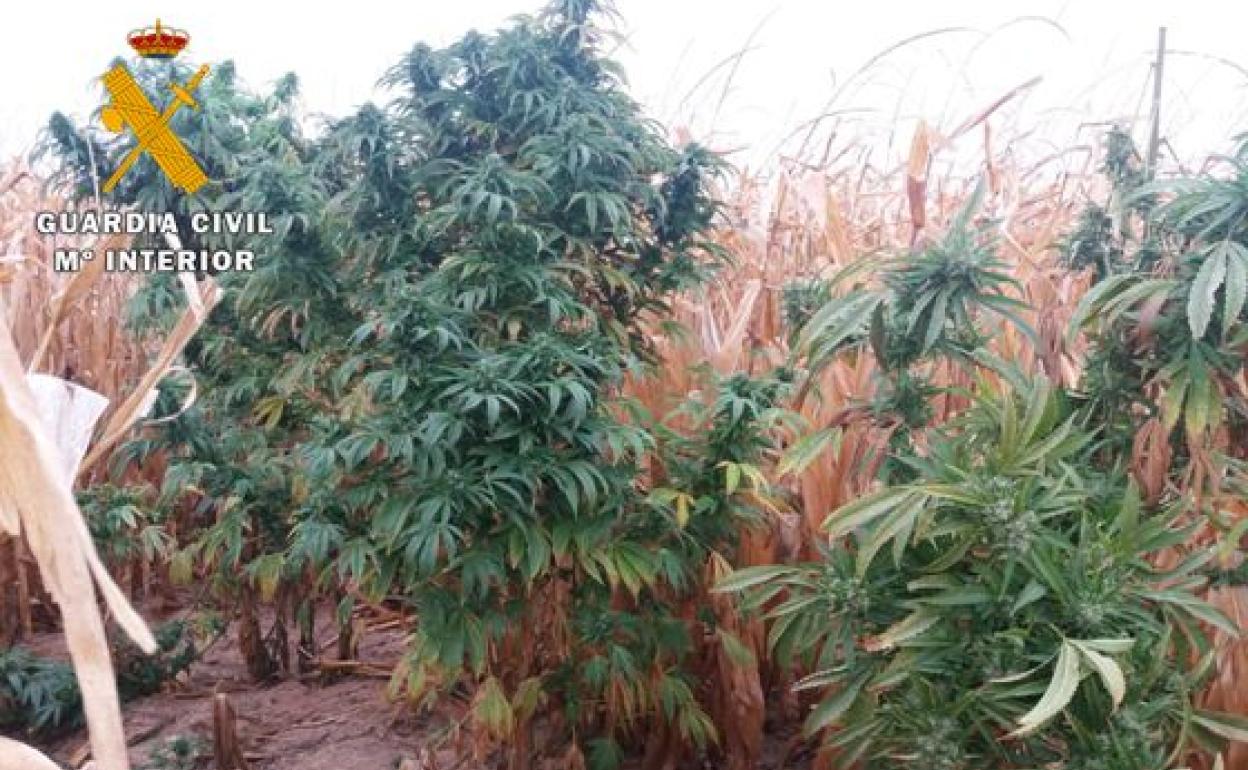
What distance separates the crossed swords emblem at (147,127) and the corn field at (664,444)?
0.15 ft

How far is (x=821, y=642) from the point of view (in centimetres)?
215

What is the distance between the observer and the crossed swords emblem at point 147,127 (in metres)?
2.69

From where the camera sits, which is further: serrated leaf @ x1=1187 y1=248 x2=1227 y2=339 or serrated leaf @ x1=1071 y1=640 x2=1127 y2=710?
serrated leaf @ x1=1187 y1=248 x2=1227 y2=339

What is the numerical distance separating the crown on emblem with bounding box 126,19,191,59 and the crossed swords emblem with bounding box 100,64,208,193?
12 centimetres

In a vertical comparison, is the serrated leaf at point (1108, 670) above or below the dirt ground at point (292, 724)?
above

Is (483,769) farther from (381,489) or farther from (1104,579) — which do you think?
(1104,579)

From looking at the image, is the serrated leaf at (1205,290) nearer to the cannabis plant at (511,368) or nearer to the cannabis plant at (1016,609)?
the cannabis plant at (1016,609)

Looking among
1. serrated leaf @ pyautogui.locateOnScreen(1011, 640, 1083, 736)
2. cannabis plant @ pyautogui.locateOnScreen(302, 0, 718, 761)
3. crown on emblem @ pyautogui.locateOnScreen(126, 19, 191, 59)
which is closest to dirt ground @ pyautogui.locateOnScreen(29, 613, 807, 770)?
cannabis plant @ pyautogui.locateOnScreen(302, 0, 718, 761)

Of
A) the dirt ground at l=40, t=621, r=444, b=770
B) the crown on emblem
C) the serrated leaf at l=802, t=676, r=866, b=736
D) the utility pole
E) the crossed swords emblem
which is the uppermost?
the crown on emblem

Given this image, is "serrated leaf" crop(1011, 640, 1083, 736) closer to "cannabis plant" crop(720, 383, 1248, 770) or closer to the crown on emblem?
"cannabis plant" crop(720, 383, 1248, 770)

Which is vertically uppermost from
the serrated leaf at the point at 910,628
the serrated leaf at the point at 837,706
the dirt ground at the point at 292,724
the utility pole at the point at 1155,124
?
the utility pole at the point at 1155,124

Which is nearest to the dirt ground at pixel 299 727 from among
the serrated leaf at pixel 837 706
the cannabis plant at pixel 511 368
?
the cannabis plant at pixel 511 368

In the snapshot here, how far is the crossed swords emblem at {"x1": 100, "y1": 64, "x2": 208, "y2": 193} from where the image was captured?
8.83 feet

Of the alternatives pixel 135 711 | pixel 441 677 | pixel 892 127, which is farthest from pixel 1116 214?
pixel 135 711
